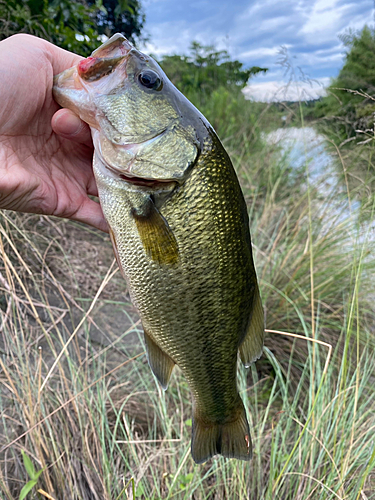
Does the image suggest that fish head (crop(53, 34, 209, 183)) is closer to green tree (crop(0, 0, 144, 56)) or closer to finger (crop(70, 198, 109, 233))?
finger (crop(70, 198, 109, 233))

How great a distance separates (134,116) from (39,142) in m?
0.62

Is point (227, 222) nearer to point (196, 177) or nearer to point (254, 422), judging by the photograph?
point (196, 177)

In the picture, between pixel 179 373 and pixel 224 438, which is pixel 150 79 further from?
pixel 179 373

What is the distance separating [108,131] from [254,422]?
1965 mm

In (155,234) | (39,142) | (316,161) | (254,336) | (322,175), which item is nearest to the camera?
(155,234)

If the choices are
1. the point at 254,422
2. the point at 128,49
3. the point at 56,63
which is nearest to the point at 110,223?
the point at 128,49

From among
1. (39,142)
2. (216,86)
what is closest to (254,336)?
(39,142)

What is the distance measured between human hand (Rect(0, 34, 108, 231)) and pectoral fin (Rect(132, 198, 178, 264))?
498 mm

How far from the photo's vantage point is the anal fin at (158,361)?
1354 millimetres

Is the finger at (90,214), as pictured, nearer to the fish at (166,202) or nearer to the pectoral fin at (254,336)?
the fish at (166,202)

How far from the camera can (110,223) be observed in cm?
125

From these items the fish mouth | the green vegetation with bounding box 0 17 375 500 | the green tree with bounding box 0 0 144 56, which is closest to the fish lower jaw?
the fish mouth

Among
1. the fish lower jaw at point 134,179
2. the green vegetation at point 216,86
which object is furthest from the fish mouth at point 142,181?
the green vegetation at point 216,86

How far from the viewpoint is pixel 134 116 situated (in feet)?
4.06
